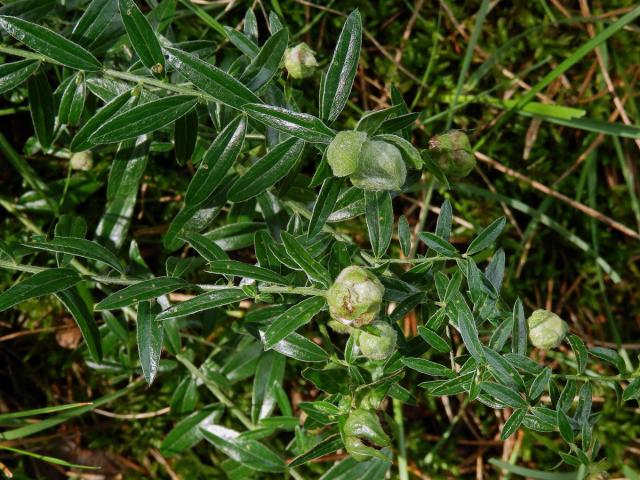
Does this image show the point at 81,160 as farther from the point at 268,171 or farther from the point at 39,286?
the point at 268,171

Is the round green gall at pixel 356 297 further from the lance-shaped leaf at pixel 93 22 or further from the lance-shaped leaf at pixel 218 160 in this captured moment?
the lance-shaped leaf at pixel 93 22

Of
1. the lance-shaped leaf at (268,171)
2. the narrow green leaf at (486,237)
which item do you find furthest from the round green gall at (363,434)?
the lance-shaped leaf at (268,171)

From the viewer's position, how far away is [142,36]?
1742 mm

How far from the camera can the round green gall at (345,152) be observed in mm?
1531

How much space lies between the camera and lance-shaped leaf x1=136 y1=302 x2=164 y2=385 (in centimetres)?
190

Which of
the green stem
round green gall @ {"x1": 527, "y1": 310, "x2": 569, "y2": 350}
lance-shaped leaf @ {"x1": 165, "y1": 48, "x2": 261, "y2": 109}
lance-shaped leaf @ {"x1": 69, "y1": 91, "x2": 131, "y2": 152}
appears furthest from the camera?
the green stem

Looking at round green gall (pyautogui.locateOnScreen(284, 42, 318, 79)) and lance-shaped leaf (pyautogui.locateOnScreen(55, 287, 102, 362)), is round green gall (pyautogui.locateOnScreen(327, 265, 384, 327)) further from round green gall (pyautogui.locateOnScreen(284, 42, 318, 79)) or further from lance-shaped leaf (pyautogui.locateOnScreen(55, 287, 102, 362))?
lance-shaped leaf (pyautogui.locateOnScreen(55, 287, 102, 362))

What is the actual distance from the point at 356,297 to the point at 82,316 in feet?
2.92

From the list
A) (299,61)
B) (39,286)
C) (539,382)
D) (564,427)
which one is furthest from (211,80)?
(564,427)

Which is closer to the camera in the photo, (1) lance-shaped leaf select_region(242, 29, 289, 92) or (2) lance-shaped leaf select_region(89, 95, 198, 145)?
(2) lance-shaped leaf select_region(89, 95, 198, 145)

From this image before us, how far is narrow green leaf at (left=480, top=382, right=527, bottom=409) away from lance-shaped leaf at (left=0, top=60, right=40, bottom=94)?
147 cm

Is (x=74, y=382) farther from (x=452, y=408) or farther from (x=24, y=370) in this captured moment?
(x=452, y=408)

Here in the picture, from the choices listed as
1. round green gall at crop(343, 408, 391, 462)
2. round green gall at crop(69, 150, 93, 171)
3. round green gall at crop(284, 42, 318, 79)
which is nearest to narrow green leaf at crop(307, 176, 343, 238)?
round green gall at crop(284, 42, 318, 79)

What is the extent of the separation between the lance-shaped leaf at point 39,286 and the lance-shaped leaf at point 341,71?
2.69 feet
